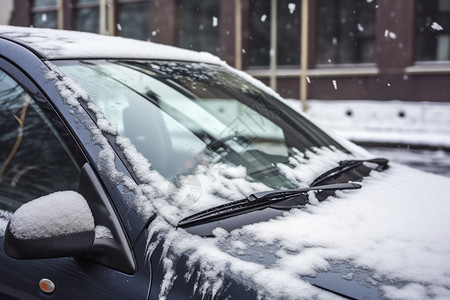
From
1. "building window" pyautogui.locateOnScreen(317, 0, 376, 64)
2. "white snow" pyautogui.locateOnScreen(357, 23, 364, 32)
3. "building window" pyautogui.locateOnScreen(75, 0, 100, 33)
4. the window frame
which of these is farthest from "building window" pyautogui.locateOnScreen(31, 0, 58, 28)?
the window frame

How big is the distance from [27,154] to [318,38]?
445 inches

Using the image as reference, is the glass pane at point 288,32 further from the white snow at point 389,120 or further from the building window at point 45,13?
the building window at point 45,13

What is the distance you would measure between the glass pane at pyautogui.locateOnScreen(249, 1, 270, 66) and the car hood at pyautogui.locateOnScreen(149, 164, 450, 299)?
1176 cm

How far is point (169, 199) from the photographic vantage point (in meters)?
1.53

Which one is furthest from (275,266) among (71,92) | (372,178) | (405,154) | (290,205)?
(405,154)

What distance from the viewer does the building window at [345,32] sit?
1162 centimetres

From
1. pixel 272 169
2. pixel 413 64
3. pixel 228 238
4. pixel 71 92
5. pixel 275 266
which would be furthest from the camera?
pixel 413 64

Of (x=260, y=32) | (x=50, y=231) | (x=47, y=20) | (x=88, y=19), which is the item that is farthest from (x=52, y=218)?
(x=47, y=20)

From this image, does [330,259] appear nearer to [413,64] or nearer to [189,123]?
[189,123]

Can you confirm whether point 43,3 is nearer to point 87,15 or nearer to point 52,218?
point 87,15

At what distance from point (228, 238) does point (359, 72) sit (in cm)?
1069

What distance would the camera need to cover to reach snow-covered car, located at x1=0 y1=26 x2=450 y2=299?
51.8 inches

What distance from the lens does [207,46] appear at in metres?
13.8

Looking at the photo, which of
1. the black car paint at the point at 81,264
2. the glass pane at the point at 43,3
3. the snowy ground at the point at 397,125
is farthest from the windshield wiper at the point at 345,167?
the glass pane at the point at 43,3
